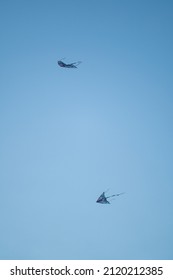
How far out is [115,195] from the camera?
18.9ft
